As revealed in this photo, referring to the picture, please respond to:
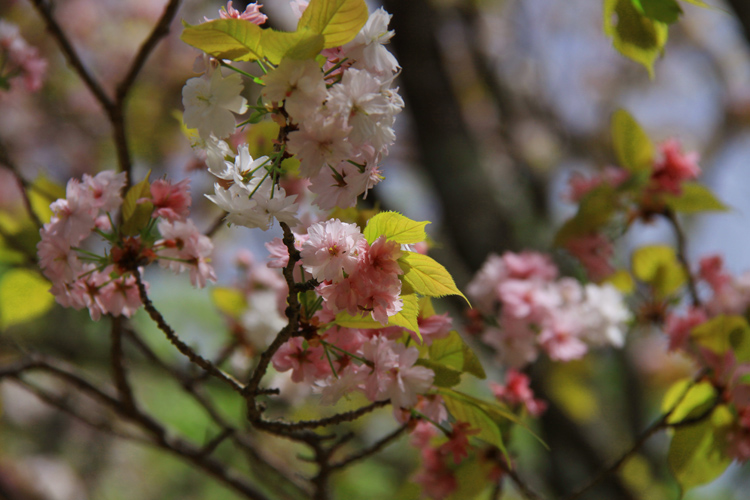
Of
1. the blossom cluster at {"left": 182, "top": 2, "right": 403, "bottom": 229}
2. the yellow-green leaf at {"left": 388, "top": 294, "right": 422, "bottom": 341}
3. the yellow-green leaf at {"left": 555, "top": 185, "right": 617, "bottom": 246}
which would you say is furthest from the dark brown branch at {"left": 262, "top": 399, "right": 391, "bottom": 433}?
the yellow-green leaf at {"left": 555, "top": 185, "right": 617, "bottom": 246}

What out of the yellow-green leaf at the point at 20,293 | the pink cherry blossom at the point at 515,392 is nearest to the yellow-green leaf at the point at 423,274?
the pink cherry blossom at the point at 515,392

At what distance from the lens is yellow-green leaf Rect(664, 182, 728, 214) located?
1347mm

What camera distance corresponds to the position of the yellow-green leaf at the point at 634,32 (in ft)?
3.12

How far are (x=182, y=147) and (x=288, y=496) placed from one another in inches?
120

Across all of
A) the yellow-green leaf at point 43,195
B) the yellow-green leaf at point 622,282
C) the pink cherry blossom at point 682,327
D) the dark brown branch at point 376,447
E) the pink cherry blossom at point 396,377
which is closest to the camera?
the pink cherry blossom at point 396,377

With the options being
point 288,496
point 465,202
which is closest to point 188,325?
point 465,202

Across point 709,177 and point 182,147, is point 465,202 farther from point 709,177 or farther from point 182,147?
point 709,177

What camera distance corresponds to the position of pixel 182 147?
3924 mm

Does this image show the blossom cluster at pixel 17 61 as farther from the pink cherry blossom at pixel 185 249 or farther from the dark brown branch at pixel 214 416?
the pink cherry blossom at pixel 185 249

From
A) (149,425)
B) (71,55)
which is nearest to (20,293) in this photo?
(149,425)

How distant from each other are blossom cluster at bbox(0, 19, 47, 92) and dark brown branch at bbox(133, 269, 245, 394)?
0.89 m

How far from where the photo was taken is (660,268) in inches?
56.3

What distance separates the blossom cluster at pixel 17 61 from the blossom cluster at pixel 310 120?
0.95 meters

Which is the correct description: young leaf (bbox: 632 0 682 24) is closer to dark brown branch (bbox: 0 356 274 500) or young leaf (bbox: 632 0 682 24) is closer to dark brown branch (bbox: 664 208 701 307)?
dark brown branch (bbox: 664 208 701 307)
